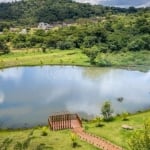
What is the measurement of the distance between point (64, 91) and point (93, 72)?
1762cm

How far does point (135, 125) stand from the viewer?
140 feet

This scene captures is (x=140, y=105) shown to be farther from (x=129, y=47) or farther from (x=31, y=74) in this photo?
(x=129, y=47)

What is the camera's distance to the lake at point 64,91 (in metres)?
53.0

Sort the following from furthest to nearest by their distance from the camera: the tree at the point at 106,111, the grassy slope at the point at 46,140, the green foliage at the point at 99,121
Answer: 1. the tree at the point at 106,111
2. the green foliage at the point at 99,121
3. the grassy slope at the point at 46,140

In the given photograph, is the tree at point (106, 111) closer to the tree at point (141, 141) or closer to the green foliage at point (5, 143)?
the green foliage at point (5, 143)

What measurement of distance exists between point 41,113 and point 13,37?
73254 mm

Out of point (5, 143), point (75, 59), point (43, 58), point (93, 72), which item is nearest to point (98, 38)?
point (75, 59)

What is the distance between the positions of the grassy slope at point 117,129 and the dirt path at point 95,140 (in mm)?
729

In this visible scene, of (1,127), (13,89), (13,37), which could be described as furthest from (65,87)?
(13,37)

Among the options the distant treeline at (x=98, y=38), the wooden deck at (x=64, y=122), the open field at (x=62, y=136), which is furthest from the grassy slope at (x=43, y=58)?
the open field at (x=62, y=136)

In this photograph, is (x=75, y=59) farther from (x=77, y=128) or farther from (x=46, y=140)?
(x=46, y=140)

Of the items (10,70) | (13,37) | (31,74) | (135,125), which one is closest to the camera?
(135,125)

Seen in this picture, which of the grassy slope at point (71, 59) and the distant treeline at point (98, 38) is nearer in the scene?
the grassy slope at point (71, 59)

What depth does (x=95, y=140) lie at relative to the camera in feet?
127
